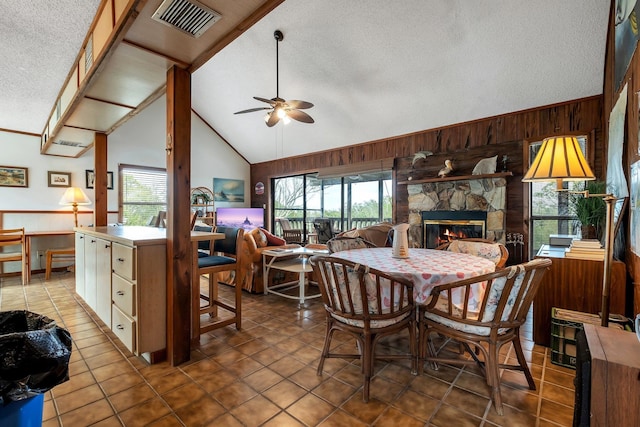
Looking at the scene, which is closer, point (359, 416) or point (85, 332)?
point (359, 416)

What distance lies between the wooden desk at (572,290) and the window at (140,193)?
6.61 metres

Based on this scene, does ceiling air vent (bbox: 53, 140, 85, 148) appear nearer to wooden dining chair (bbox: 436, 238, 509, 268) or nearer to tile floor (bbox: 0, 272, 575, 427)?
tile floor (bbox: 0, 272, 575, 427)

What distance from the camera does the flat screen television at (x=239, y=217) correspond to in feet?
24.9

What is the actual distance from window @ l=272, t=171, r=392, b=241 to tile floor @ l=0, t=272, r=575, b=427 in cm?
384

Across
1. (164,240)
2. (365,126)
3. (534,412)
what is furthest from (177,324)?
(365,126)

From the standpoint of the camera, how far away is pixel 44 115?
14.2 feet

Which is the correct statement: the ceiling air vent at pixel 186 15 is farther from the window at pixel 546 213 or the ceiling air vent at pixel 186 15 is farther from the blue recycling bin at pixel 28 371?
the window at pixel 546 213

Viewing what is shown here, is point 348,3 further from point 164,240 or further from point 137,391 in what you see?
point 137,391

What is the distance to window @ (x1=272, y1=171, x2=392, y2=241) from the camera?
19.7 ft

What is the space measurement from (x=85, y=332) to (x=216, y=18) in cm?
286

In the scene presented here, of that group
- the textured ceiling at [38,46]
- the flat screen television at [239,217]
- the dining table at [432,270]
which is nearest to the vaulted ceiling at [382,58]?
the textured ceiling at [38,46]

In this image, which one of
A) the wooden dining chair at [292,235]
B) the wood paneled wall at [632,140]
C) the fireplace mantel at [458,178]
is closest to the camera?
the wood paneled wall at [632,140]

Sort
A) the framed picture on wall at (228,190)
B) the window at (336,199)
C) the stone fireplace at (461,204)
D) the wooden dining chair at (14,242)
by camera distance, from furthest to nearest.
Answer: the framed picture on wall at (228,190) < the window at (336,199) < the stone fireplace at (461,204) < the wooden dining chair at (14,242)

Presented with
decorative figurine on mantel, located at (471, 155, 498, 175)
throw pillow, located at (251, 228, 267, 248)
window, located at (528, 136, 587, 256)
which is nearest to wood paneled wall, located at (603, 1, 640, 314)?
window, located at (528, 136, 587, 256)
